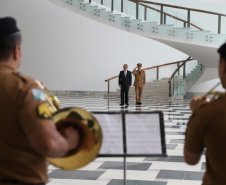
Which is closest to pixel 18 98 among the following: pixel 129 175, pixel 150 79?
pixel 129 175

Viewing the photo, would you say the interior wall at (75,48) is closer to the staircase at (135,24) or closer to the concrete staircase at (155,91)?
the concrete staircase at (155,91)

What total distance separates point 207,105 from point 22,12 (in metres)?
20.6

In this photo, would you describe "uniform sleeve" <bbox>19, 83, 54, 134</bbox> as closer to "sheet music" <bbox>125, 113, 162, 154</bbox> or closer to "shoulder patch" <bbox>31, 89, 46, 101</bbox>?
"shoulder patch" <bbox>31, 89, 46, 101</bbox>

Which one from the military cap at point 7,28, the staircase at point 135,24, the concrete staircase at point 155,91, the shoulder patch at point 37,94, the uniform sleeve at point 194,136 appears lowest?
the concrete staircase at point 155,91

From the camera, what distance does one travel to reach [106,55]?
20.7 metres

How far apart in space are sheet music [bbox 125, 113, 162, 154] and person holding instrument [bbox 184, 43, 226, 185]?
0.40m

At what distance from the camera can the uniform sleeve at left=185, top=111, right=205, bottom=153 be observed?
5.02 feet

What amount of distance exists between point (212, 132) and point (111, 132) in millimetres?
687

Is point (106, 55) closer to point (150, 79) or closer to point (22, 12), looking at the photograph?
point (150, 79)

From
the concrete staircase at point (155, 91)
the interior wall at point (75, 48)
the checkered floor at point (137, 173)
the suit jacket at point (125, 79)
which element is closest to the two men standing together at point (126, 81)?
the suit jacket at point (125, 79)

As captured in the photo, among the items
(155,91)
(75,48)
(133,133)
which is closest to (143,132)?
(133,133)

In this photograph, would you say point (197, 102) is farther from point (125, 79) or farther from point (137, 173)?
point (125, 79)

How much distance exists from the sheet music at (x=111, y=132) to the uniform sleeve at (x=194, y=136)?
1.57ft

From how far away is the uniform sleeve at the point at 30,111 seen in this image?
1365 millimetres
